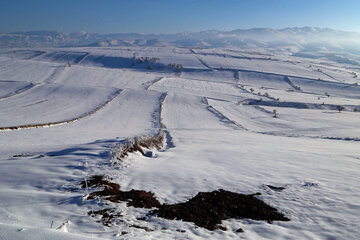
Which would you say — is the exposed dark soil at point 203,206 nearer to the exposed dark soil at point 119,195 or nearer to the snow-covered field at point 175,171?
the exposed dark soil at point 119,195

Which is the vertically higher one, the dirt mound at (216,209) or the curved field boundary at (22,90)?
the curved field boundary at (22,90)

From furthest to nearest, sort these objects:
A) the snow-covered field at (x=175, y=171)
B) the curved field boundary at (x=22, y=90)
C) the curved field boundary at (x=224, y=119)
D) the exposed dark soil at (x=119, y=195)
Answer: the curved field boundary at (x=22, y=90) → the curved field boundary at (x=224, y=119) → the exposed dark soil at (x=119, y=195) → the snow-covered field at (x=175, y=171)

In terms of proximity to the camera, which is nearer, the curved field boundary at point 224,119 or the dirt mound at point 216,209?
the dirt mound at point 216,209

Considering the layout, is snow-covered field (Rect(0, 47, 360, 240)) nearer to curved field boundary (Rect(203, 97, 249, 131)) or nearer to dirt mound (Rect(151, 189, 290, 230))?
curved field boundary (Rect(203, 97, 249, 131))

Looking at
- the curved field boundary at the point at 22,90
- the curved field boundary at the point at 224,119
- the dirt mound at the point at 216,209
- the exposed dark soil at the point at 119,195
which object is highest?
the curved field boundary at the point at 22,90

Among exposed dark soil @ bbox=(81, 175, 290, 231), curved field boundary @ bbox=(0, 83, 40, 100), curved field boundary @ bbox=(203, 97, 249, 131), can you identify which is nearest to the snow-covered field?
curved field boundary @ bbox=(203, 97, 249, 131)

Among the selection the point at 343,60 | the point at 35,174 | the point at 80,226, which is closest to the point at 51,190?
the point at 35,174

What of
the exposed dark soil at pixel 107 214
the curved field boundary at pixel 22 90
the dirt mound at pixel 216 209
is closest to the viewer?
the exposed dark soil at pixel 107 214

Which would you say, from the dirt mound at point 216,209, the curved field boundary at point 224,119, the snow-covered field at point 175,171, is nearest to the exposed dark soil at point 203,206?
the dirt mound at point 216,209
